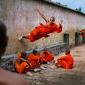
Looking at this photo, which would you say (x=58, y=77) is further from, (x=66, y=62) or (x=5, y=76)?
(x=5, y=76)

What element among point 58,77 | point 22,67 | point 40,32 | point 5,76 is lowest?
point 58,77

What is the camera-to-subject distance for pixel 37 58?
1166cm

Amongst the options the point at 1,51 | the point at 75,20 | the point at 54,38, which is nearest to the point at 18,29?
the point at 54,38

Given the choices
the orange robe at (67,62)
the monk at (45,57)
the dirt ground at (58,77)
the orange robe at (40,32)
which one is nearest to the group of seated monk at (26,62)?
the monk at (45,57)

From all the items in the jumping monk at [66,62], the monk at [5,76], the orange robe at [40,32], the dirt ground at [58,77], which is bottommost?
the dirt ground at [58,77]

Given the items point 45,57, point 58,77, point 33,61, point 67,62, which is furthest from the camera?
point 45,57

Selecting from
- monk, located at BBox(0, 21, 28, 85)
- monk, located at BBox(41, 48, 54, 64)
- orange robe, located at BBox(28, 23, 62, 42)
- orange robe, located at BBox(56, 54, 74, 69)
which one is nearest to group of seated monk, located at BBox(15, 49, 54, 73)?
monk, located at BBox(41, 48, 54, 64)

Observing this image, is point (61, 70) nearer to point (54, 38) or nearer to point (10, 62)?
point (10, 62)

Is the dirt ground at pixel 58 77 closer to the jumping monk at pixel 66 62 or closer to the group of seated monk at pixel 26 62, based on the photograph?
the jumping monk at pixel 66 62

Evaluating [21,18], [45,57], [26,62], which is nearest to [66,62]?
[45,57]

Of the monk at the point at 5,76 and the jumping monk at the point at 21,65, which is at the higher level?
the monk at the point at 5,76

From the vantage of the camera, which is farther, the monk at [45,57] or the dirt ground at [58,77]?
the monk at [45,57]

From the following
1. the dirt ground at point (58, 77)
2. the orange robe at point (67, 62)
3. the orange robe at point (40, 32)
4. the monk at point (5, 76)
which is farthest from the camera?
the orange robe at point (67, 62)

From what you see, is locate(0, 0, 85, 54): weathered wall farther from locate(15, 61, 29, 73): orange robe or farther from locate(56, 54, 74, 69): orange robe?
locate(56, 54, 74, 69): orange robe
